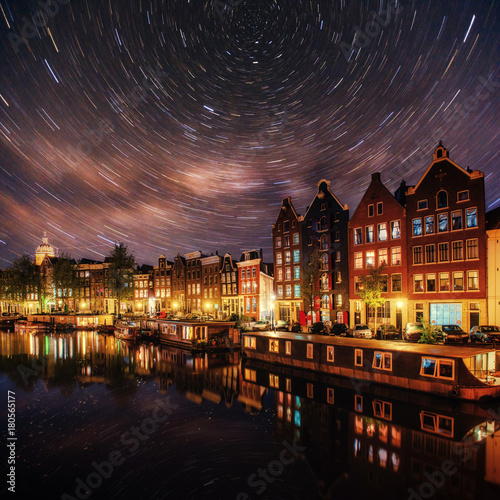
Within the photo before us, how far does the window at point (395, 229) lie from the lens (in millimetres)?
51906

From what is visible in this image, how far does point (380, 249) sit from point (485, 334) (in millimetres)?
19722

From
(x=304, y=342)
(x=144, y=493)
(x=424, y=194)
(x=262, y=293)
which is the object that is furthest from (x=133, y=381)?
(x=424, y=194)

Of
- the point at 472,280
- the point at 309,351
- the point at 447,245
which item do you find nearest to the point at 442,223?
the point at 447,245

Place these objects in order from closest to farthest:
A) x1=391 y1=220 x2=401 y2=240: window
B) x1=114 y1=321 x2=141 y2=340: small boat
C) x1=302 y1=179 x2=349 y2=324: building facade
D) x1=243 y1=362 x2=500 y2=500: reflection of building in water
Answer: x1=243 y1=362 x2=500 y2=500: reflection of building in water
x1=391 y1=220 x2=401 y2=240: window
x1=302 y1=179 x2=349 y2=324: building facade
x1=114 y1=321 x2=141 y2=340: small boat

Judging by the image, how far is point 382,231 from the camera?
177ft

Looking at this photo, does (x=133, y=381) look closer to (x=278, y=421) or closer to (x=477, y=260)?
(x=278, y=421)

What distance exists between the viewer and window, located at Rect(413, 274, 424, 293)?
48.9 metres

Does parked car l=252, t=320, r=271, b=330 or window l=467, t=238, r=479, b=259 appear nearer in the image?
window l=467, t=238, r=479, b=259

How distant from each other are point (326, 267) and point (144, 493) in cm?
4759

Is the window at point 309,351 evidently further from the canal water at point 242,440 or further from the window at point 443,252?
the window at point 443,252

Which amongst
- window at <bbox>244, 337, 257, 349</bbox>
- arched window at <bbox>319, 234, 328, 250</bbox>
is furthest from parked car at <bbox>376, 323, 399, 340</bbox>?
arched window at <bbox>319, 234, 328, 250</bbox>

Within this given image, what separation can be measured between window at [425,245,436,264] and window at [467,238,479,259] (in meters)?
4.15

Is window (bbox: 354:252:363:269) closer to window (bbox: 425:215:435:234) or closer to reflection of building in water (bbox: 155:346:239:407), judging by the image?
window (bbox: 425:215:435:234)

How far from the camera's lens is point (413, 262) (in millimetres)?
50062
